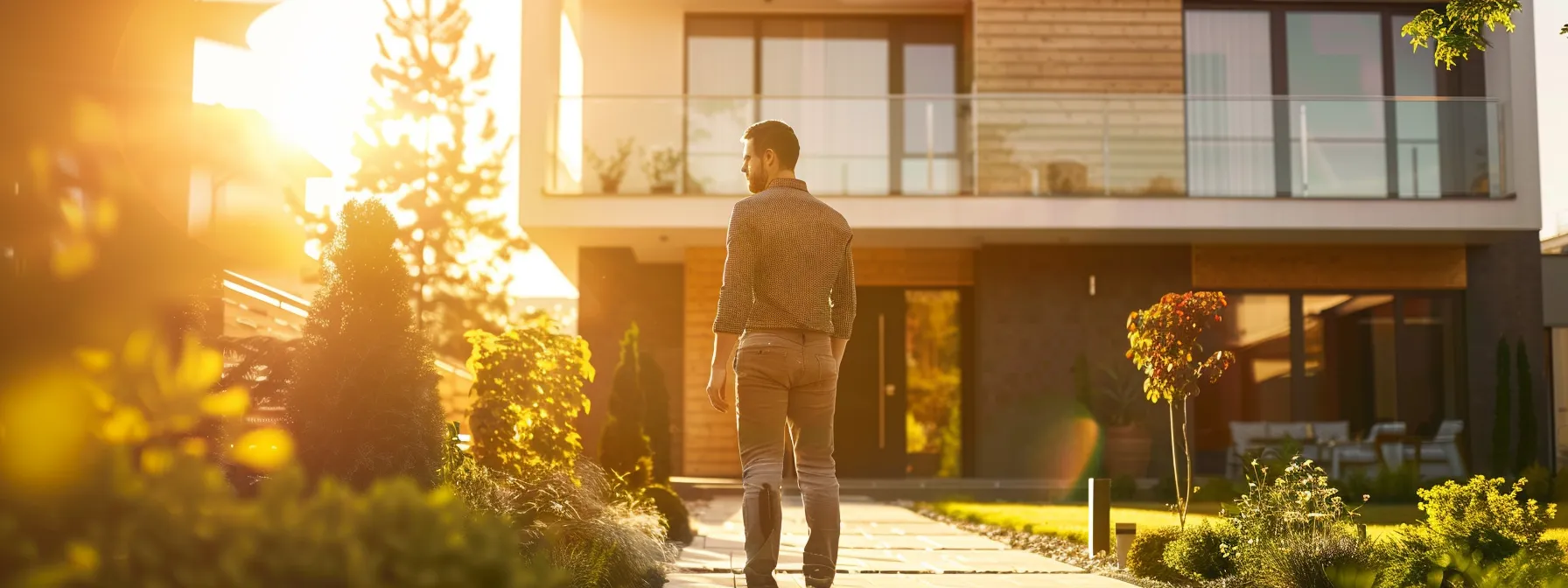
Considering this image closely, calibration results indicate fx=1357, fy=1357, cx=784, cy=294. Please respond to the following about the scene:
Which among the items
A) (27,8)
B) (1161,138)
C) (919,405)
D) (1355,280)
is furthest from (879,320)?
(27,8)

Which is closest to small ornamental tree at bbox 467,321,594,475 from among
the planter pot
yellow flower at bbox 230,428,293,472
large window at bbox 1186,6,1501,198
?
yellow flower at bbox 230,428,293,472

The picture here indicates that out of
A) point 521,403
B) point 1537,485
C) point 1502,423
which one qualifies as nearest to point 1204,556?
point 521,403

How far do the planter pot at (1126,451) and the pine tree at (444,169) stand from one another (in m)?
16.5

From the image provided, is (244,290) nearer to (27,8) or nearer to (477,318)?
(27,8)

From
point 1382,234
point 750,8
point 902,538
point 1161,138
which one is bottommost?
point 902,538

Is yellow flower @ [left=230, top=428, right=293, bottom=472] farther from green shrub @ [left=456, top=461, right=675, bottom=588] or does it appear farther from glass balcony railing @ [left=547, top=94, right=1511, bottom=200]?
glass balcony railing @ [left=547, top=94, right=1511, bottom=200]

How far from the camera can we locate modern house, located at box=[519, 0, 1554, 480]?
14.8 meters

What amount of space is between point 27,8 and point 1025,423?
573 inches

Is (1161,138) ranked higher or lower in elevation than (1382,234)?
higher

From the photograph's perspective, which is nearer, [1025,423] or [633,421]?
[633,421]

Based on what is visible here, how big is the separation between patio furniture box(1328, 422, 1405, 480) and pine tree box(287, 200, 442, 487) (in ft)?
40.3

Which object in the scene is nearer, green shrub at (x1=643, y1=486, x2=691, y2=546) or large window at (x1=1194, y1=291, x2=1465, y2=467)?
green shrub at (x1=643, y1=486, x2=691, y2=546)

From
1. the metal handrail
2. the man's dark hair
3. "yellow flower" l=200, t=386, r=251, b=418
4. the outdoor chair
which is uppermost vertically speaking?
the metal handrail

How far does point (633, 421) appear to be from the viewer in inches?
327
